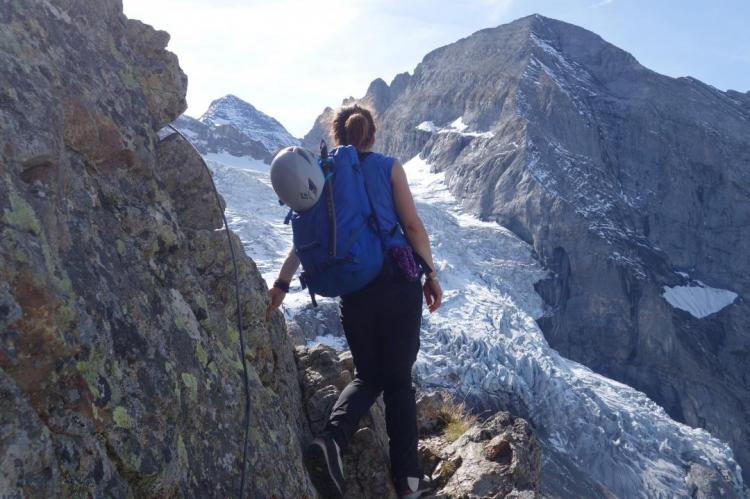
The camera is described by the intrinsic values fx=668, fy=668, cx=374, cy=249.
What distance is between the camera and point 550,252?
104 metres

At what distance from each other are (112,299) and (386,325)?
1962 mm

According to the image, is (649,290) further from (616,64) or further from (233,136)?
(233,136)

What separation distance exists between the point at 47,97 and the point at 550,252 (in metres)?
104

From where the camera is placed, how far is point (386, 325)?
463 cm

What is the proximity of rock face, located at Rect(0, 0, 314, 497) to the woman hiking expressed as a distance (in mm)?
346

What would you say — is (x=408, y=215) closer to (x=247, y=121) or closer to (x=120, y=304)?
(x=120, y=304)

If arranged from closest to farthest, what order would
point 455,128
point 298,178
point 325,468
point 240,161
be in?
point 298,178, point 325,468, point 455,128, point 240,161

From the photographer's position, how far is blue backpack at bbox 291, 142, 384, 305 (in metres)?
4.40

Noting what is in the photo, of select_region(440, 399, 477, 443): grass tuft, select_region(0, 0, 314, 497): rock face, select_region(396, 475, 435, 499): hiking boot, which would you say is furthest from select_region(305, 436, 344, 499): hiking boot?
select_region(440, 399, 477, 443): grass tuft

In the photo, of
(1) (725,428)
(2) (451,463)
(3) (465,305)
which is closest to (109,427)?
(2) (451,463)

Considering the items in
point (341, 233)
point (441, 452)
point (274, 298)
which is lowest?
point (441, 452)

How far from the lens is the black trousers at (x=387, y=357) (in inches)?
179

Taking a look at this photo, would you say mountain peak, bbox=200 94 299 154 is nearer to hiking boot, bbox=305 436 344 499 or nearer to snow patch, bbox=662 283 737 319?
snow patch, bbox=662 283 737 319

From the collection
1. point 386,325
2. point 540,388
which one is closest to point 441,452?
point 386,325
